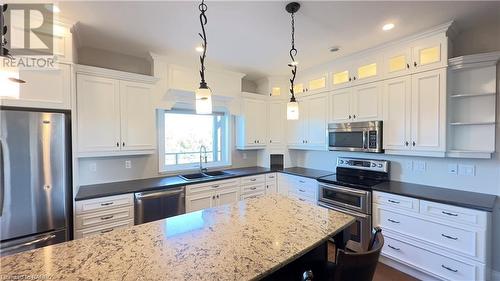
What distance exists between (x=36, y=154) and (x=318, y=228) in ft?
7.99

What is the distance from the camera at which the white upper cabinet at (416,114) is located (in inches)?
93.8

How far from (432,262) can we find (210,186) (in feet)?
8.70

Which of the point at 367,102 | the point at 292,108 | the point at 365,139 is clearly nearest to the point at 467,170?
the point at 365,139

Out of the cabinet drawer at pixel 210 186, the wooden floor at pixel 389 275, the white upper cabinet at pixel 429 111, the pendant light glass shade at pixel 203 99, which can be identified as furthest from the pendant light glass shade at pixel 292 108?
the wooden floor at pixel 389 275

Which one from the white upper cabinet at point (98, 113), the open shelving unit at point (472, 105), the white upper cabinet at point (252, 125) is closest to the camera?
the open shelving unit at point (472, 105)

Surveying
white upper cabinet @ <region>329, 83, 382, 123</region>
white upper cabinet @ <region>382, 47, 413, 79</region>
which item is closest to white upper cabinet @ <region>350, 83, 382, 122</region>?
white upper cabinet @ <region>329, 83, 382, 123</region>

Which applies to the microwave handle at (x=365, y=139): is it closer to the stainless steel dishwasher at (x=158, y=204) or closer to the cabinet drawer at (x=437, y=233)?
the cabinet drawer at (x=437, y=233)

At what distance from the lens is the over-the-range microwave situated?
2871 mm

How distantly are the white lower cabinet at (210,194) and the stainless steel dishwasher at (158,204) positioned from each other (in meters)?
0.11

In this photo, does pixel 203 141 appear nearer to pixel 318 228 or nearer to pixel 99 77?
pixel 99 77

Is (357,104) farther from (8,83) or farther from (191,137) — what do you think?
(8,83)

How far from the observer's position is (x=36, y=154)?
76.8 inches

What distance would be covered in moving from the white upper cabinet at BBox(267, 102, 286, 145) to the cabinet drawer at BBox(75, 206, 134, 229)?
2.55 m

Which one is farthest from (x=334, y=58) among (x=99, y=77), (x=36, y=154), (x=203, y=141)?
(x=36, y=154)
